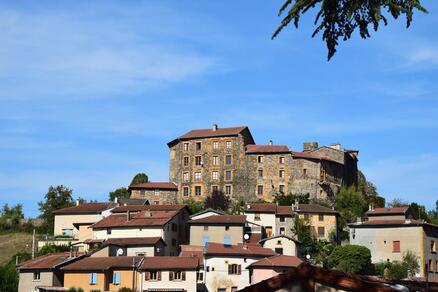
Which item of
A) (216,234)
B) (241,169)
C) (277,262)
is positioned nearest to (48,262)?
(216,234)

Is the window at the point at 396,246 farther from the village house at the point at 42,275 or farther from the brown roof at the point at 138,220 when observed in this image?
the village house at the point at 42,275

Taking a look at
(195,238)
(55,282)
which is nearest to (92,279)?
Result: (55,282)

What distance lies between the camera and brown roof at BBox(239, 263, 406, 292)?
11969mm

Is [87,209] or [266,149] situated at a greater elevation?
[266,149]

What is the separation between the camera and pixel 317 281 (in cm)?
1224

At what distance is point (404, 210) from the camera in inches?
3046

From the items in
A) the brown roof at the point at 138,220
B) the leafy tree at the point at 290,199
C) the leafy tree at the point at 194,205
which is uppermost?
the leafy tree at the point at 290,199

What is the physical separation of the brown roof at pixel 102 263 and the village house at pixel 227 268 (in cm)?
638

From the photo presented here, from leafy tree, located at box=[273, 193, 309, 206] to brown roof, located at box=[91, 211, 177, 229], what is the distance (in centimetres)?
1965

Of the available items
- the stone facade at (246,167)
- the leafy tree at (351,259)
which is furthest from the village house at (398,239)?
the stone facade at (246,167)

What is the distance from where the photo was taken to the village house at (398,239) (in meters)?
72.4

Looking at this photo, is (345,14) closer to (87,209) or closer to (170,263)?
(170,263)

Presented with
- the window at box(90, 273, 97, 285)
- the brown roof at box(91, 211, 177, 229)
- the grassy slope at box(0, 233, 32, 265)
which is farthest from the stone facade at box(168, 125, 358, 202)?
the window at box(90, 273, 97, 285)

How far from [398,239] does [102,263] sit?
98.4 ft
